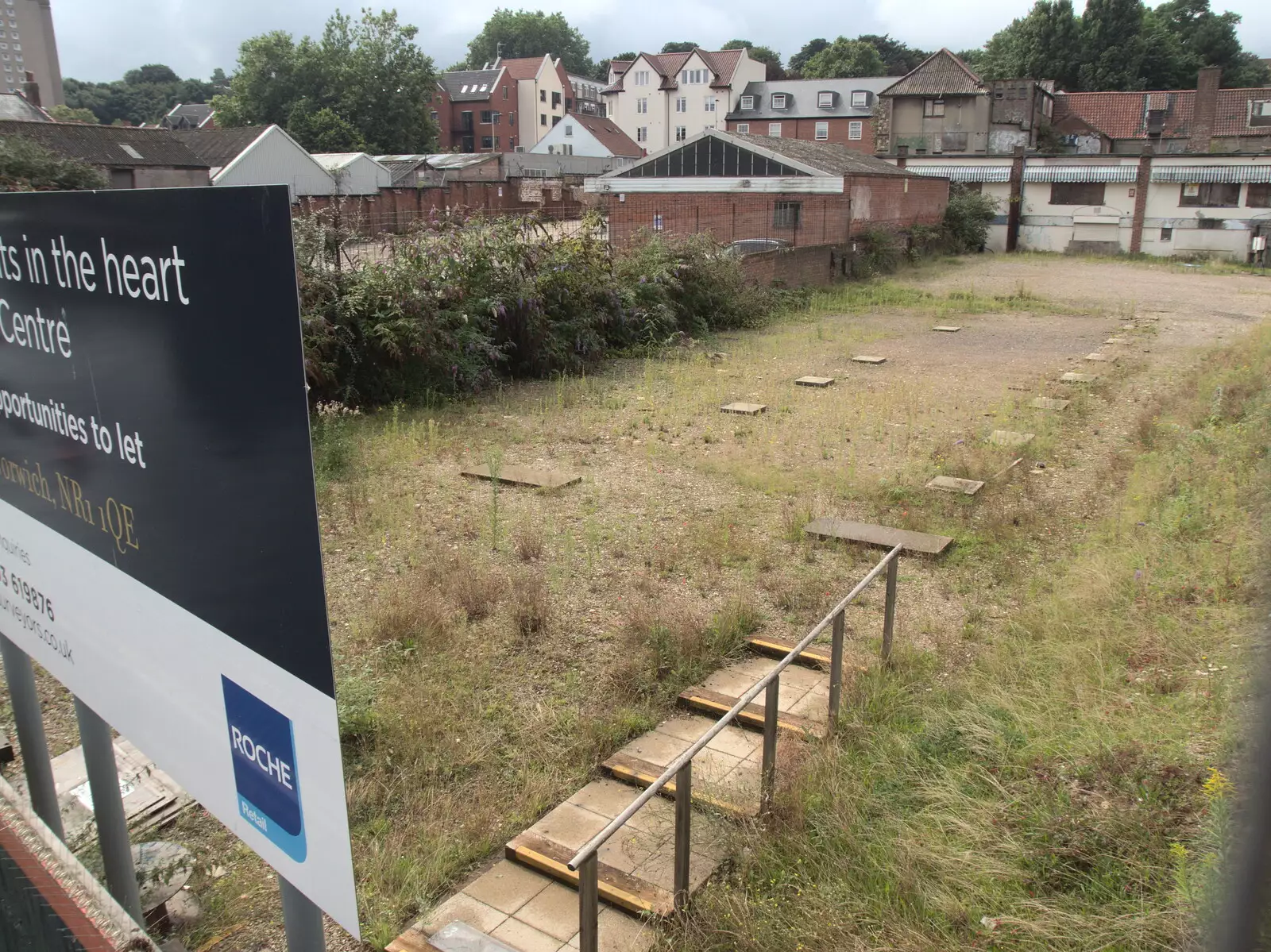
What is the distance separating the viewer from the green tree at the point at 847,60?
277 ft

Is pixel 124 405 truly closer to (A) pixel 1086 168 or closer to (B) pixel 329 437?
(B) pixel 329 437

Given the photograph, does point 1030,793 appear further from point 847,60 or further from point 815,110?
point 847,60

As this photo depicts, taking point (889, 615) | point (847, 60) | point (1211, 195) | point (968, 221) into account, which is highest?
point (847, 60)

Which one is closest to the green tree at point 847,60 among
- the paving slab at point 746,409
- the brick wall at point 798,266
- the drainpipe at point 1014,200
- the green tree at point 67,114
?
the drainpipe at point 1014,200

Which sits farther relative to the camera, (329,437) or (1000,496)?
(329,437)

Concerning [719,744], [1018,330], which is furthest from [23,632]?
[1018,330]

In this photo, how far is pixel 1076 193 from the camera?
36156 millimetres

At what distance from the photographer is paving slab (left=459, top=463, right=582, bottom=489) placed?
8.94 metres

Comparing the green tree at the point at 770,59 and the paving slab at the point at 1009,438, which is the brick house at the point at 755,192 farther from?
the green tree at the point at 770,59

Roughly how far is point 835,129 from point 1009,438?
53.0 meters

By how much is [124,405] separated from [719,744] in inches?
140

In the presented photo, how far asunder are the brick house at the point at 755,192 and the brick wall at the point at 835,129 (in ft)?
91.2

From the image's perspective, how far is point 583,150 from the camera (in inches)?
2571

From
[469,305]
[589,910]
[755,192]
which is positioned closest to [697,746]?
[589,910]
